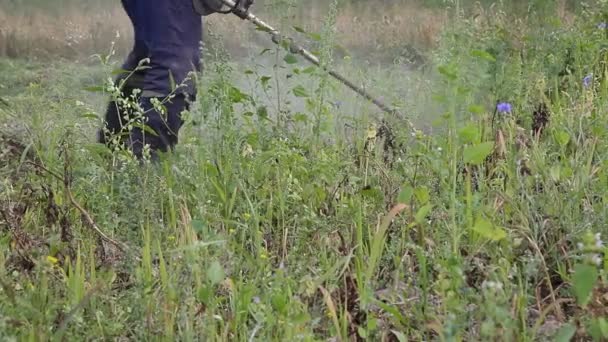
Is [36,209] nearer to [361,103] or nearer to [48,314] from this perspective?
[48,314]

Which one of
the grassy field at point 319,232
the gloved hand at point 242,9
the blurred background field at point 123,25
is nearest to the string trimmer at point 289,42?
the gloved hand at point 242,9

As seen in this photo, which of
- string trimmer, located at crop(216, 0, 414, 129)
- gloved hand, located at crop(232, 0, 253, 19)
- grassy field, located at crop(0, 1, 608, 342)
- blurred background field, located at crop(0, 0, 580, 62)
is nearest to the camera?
grassy field, located at crop(0, 1, 608, 342)

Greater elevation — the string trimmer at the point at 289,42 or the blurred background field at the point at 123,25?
the string trimmer at the point at 289,42

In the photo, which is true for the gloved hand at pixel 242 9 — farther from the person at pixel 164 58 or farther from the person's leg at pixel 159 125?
the person's leg at pixel 159 125

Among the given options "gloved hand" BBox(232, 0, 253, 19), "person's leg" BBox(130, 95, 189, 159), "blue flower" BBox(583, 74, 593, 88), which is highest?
"gloved hand" BBox(232, 0, 253, 19)

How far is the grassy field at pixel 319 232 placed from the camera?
160 cm

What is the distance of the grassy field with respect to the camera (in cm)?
160

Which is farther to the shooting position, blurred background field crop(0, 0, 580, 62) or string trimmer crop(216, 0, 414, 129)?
blurred background field crop(0, 0, 580, 62)

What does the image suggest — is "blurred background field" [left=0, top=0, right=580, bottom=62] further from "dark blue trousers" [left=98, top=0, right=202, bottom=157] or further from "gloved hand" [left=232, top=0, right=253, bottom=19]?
"dark blue trousers" [left=98, top=0, right=202, bottom=157]

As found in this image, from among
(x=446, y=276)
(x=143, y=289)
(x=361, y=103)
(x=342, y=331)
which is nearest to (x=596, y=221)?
(x=446, y=276)

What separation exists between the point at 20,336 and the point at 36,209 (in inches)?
35.4

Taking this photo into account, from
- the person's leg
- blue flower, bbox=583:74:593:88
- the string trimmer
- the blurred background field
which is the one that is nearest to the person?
the person's leg

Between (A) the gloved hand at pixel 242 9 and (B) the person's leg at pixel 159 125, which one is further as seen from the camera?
(A) the gloved hand at pixel 242 9

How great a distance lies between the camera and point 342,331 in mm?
1703
